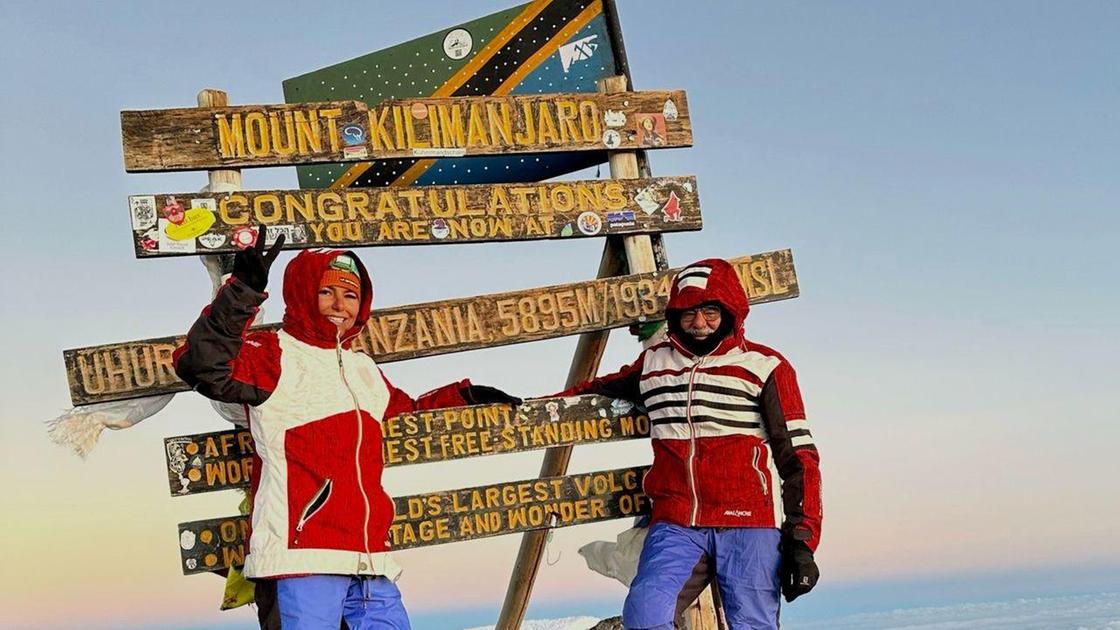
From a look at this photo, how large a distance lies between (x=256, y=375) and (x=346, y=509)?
0.61 m

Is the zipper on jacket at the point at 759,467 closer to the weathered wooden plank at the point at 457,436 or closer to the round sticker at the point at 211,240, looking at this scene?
the weathered wooden plank at the point at 457,436

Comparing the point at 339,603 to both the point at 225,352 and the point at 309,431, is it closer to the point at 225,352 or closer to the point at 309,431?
the point at 309,431

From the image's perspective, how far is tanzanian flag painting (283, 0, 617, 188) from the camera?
21.9 feet

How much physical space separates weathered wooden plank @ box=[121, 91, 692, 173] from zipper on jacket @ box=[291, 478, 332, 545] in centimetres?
174

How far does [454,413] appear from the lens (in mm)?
5930

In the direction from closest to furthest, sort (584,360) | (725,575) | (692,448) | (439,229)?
(725,575) < (692,448) < (439,229) < (584,360)

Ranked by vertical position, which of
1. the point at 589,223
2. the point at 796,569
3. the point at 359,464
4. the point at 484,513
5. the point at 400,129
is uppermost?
the point at 400,129

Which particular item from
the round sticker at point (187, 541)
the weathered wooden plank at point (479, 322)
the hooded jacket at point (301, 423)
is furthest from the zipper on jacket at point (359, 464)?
the round sticker at point (187, 541)

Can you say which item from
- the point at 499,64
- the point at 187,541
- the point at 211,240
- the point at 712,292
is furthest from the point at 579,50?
the point at 187,541

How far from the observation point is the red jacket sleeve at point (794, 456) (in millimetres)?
5551

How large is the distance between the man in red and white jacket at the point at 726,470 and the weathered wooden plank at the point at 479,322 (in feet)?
1.47

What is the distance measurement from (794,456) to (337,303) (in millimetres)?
2042

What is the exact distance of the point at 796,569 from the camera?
17.9ft

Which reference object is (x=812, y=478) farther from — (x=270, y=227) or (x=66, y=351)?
(x=66, y=351)
